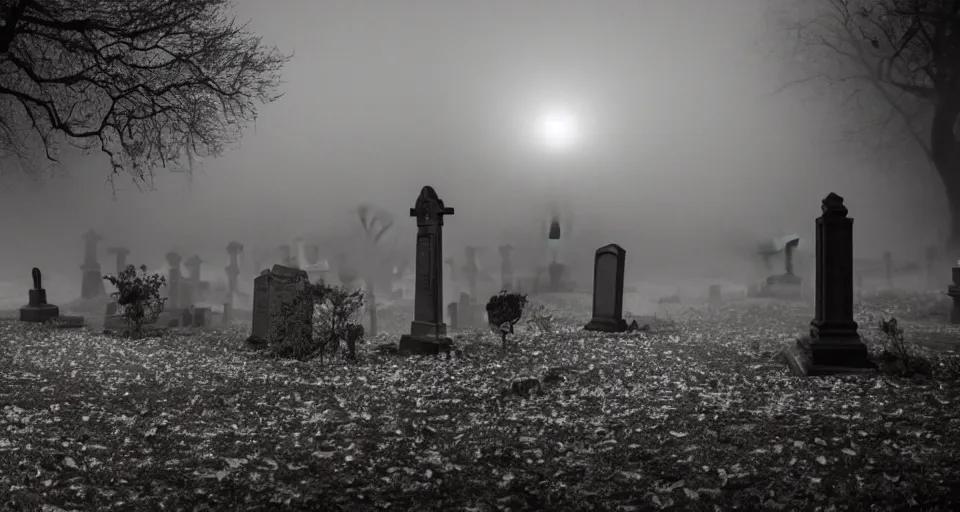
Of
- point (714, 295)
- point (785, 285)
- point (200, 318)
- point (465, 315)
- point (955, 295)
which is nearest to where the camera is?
point (955, 295)

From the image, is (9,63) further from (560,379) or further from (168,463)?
(560,379)

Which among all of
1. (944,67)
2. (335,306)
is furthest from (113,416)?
(944,67)

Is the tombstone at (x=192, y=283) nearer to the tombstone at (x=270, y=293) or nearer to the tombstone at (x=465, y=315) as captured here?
the tombstone at (x=465, y=315)

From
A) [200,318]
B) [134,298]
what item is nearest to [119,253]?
[200,318]

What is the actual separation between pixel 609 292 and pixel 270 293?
8385 millimetres

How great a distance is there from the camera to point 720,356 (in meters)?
12.2

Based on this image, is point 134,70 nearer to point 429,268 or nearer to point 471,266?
point 429,268

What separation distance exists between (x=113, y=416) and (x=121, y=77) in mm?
8900

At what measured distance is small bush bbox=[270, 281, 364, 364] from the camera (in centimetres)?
1243

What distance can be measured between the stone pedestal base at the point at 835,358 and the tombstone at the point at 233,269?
3207 centimetres

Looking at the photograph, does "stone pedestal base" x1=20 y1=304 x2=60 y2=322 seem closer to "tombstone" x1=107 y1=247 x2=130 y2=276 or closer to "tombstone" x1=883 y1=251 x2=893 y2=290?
"tombstone" x1=107 y1=247 x2=130 y2=276

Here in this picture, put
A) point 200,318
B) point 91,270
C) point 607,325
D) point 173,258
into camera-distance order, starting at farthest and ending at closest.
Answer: point 173,258, point 91,270, point 200,318, point 607,325

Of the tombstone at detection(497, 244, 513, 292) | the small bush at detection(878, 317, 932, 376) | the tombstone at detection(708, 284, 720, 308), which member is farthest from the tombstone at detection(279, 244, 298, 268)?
the small bush at detection(878, 317, 932, 376)

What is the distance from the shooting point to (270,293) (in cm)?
1444
